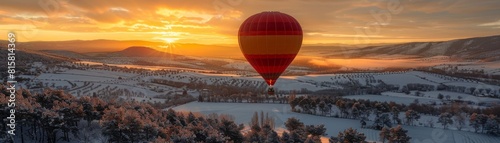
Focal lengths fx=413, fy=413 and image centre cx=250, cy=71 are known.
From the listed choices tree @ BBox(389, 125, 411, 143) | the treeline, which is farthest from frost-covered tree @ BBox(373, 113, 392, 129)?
the treeline

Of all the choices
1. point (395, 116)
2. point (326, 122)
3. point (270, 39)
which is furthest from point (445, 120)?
point (270, 39)

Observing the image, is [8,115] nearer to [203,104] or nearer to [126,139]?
[126,139]

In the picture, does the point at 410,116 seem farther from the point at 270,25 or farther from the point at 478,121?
the point at 270,25

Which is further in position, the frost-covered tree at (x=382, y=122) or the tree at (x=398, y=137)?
the frost-covered tree at (x=382, y=122)

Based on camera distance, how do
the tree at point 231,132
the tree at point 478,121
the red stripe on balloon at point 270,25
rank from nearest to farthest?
1. the red stripe on balloon at point 270,25
2. the tree at point 231,132
3. the tree at point 478,121

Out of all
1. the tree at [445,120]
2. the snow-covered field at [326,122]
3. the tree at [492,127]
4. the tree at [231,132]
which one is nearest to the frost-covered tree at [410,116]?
the snow-covered field at [326,122]

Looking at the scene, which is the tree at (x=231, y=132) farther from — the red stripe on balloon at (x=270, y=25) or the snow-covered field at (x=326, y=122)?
the snow-covered field at (x=326, y=122)
